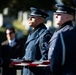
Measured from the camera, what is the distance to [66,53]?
7.35 meters

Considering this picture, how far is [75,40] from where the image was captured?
7.39 m

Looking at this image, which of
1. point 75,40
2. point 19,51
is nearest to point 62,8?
point 75,40

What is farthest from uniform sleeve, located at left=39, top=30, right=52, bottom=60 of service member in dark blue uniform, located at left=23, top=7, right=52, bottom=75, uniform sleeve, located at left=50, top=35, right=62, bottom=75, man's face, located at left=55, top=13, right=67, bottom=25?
uniform sleeve, located at left=50, top=35, right=62, bottom=75

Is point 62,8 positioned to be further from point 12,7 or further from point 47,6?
point 12,7

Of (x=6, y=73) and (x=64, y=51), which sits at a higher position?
(x=64, y=51)

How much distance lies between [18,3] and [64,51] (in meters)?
32.4

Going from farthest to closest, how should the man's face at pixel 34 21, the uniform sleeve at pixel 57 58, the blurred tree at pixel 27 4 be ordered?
1. the blurred tree at pixel 27 4
2. the man's face at pixel 34 21
3. the uniform sleeve at pixel 57 58

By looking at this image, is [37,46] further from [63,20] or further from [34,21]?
[63,20]

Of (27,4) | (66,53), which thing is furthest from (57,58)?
(27,4)

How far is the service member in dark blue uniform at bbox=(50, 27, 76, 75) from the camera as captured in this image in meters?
7.34

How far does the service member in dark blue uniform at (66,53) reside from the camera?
734 centimetres

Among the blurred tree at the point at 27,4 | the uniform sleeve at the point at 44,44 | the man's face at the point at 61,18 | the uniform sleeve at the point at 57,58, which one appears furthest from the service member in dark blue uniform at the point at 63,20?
the blurred tree at the point at 27,4

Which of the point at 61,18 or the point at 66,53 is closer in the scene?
the point at 66,53

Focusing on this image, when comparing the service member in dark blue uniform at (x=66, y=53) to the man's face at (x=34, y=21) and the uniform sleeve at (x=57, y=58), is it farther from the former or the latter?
the man's face at (x=34, y=21)
